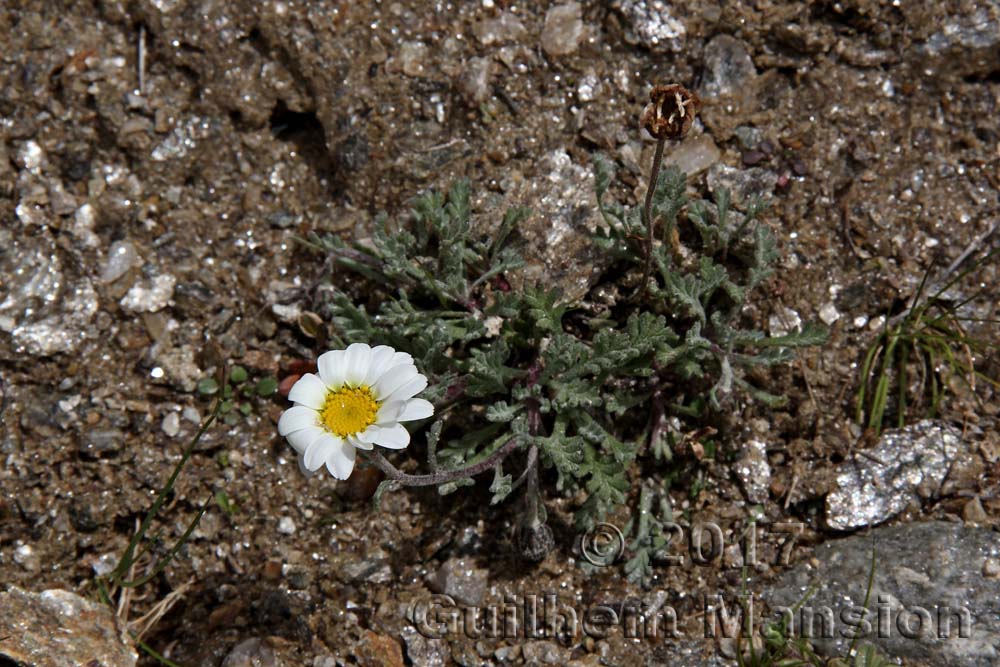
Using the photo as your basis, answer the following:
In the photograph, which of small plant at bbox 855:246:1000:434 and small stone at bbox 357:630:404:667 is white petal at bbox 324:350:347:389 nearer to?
small stone at bbox 357:630:404:667

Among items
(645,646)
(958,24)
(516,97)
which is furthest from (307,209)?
(958,24)

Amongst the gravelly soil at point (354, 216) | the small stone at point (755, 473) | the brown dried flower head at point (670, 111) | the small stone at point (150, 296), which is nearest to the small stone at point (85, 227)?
the gravelly soil at point (354, 216)

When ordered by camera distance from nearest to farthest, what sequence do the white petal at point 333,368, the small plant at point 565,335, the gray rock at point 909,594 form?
the white petal at point 333,368 < the gray rock at point 909,594 < the small plant at point 565,335

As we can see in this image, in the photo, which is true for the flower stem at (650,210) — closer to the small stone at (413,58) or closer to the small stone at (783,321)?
the small stone at (783,321)

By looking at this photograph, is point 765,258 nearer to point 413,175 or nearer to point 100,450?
point 413,175

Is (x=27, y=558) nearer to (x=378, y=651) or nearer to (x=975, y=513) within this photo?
A: (x=378, y=651)

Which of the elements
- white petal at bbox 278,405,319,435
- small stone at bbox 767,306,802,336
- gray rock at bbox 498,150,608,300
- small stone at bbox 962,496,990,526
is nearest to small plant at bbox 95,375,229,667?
white petal at bbox 278,405,319,435
